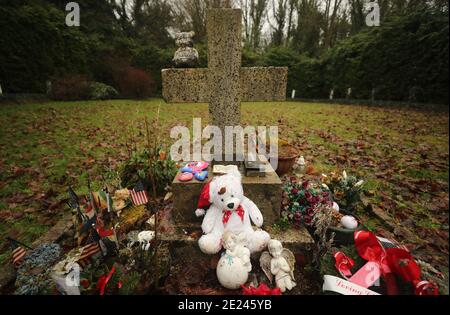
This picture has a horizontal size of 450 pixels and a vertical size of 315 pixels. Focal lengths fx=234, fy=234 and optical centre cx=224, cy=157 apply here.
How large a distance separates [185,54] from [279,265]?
2.41m

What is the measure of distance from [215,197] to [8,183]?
145 inches

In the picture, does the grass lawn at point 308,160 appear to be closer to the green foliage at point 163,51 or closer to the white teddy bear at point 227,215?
the white teddy bear at point 227,215

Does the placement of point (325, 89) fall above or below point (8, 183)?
above

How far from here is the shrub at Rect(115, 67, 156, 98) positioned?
595 inches

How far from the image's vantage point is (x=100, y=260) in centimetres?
202

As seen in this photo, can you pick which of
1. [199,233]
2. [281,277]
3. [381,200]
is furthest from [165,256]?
[381,200]

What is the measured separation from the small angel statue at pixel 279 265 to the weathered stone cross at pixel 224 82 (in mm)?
1434

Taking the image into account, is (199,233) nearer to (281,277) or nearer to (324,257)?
(281,277)

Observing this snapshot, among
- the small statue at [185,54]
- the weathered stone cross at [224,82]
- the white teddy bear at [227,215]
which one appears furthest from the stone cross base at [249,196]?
the small statue at [185,54]

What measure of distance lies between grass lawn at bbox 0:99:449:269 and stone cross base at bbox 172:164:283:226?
3.97 feet

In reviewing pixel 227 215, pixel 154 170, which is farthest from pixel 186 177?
pixel 154 170

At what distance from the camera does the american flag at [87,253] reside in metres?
1.91

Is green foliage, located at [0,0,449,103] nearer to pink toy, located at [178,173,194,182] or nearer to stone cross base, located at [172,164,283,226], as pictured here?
pink toy, located at [178,173,194,182]

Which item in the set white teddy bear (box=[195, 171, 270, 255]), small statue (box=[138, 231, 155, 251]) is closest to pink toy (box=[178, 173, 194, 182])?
white teddy bear (box=[195, 171, 270, 255])
